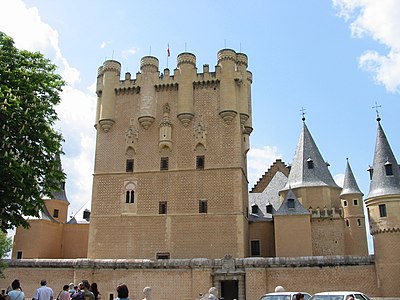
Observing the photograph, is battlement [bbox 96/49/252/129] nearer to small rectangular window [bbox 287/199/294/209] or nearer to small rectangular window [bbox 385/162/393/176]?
small rectangular window [bbox 287/199/294/209]

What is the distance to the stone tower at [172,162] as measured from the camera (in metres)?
32.0

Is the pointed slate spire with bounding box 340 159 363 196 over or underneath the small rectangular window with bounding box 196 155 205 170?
underneath

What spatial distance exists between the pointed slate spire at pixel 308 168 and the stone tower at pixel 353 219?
4.34ft

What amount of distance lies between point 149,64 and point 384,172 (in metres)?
19.9

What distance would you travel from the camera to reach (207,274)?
26.4m

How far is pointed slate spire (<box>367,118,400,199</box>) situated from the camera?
26.9 metres

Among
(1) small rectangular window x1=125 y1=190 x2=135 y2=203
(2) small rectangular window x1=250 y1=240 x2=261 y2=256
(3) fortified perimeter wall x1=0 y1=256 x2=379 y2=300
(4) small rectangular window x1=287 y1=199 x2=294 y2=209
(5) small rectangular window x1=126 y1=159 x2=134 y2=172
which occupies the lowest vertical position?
(3) fortified perimeter wall x1=0 y1=256 x2=379 y2=300

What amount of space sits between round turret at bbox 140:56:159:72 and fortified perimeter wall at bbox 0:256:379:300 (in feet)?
52.6

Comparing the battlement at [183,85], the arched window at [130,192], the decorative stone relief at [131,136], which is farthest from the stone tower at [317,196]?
the decorative stone relief at [131,136]

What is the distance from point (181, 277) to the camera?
87.8 ft

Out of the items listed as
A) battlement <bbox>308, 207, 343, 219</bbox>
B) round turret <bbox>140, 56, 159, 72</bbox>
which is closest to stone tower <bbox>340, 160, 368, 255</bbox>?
battlement <bbox>308, 207, 343, 219</bbox>

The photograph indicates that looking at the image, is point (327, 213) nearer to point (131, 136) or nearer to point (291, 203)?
point (291, 203)

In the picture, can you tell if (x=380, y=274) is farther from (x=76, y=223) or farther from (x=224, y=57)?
(x=76, y=223)

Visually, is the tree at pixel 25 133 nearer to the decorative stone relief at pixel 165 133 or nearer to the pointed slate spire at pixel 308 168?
the decorative stone relief at pixel 165 133
